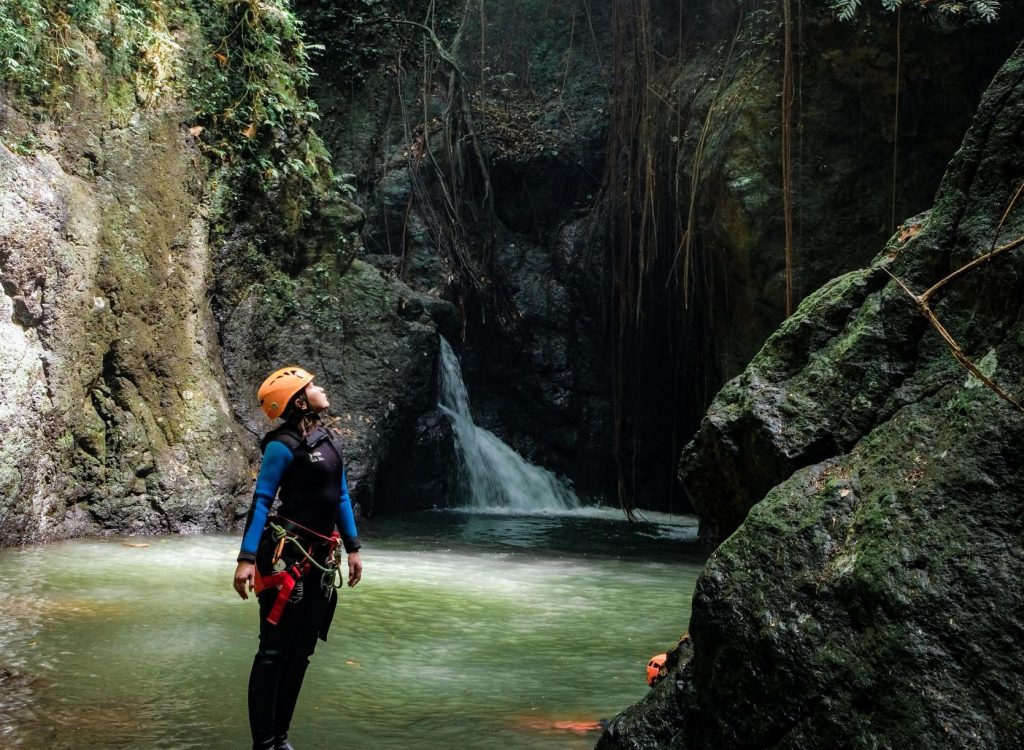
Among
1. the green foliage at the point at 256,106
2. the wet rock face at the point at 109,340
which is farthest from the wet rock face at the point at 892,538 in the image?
the green foliage at the point at 256,106

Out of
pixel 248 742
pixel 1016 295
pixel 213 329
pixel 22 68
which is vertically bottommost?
pixel 248 742

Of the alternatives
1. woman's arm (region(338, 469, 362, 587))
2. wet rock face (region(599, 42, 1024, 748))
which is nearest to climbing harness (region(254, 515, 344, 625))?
woman's arm (region(338, 469, 362, 587))

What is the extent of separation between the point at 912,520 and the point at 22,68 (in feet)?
25.6

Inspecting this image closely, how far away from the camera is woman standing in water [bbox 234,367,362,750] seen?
335 centimetres

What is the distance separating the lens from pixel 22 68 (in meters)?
7.95

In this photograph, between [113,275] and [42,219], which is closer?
[42,219]

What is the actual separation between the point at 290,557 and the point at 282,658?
0.34 m

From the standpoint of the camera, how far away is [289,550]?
3459 mm

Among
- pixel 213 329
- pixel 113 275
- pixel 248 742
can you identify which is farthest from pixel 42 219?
pixel 248 742

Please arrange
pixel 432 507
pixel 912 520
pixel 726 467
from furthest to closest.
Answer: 1. pixel 432 507
2. pixel 726 467
3. pixel 912 520

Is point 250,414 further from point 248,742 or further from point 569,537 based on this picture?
point 248,742

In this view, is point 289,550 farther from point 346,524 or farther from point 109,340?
point 109,340

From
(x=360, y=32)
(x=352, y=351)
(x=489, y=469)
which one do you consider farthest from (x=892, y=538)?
(x=360, y=32)

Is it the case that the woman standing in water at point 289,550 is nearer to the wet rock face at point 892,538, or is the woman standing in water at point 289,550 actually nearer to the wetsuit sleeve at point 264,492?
the wetsuit sleeve at point 264,492
